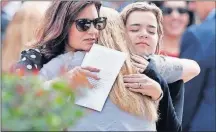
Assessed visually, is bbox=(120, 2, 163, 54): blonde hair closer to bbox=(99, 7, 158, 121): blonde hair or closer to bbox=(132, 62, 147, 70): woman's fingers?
bbox=(99, 7, 158, 121): blonde hair

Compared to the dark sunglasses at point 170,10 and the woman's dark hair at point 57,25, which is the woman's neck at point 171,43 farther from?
the woman's dark hair at point 57,25

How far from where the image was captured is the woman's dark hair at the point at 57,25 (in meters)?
2.99

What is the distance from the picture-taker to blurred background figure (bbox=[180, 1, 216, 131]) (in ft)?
16.5

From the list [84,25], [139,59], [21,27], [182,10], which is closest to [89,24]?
[84,25]

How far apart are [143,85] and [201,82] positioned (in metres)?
2.34

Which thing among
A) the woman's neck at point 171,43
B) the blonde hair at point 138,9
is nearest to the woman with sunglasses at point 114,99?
the blonde hair at point 138,9

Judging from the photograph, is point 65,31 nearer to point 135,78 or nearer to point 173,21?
point 135,78

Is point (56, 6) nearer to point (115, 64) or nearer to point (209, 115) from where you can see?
point (115, 64)

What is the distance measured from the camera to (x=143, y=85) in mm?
2869

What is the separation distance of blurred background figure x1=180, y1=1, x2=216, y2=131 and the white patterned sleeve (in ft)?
5.98

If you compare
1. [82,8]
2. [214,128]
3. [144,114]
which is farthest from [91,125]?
[214,128]

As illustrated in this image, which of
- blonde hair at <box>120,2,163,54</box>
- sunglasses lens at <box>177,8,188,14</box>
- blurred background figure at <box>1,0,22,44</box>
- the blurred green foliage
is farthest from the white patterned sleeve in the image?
sunglasses lens at <box>177,8,188,14</box>

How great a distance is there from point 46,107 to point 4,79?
0.46 feet

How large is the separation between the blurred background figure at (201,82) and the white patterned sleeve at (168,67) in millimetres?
1824
